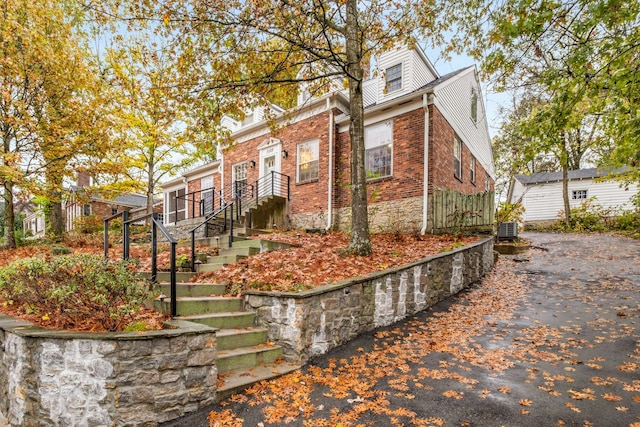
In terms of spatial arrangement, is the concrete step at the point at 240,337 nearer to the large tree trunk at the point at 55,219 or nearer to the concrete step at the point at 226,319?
the concrete step at the point at 226,319

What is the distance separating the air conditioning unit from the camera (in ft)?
43.3

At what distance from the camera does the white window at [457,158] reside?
1215 cm

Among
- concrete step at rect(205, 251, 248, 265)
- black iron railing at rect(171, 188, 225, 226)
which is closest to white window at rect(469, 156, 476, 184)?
black iron railing at rect(171, 188, 225, 226)

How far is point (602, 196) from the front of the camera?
21.3m

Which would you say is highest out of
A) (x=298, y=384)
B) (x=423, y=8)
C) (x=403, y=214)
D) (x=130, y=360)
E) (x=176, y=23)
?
(x=423, y=8)

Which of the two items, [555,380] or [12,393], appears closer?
[12,393]

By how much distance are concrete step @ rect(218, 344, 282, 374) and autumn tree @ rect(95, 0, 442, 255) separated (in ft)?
10.4

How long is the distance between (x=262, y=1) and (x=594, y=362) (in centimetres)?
792

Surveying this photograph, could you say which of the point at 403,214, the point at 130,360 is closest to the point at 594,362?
the point at 130,360

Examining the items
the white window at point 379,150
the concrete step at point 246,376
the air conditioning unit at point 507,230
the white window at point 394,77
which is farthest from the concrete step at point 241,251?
the air conditioning unit at point 507,230

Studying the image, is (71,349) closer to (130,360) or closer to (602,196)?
(130,360)

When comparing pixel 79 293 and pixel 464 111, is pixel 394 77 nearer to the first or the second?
pixel 464 111

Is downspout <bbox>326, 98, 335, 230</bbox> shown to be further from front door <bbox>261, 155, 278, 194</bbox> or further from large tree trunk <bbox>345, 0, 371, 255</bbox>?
large tree trunk <bbox>345, 0, 371, 255</bbox>

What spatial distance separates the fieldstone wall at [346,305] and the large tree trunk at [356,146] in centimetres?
132
